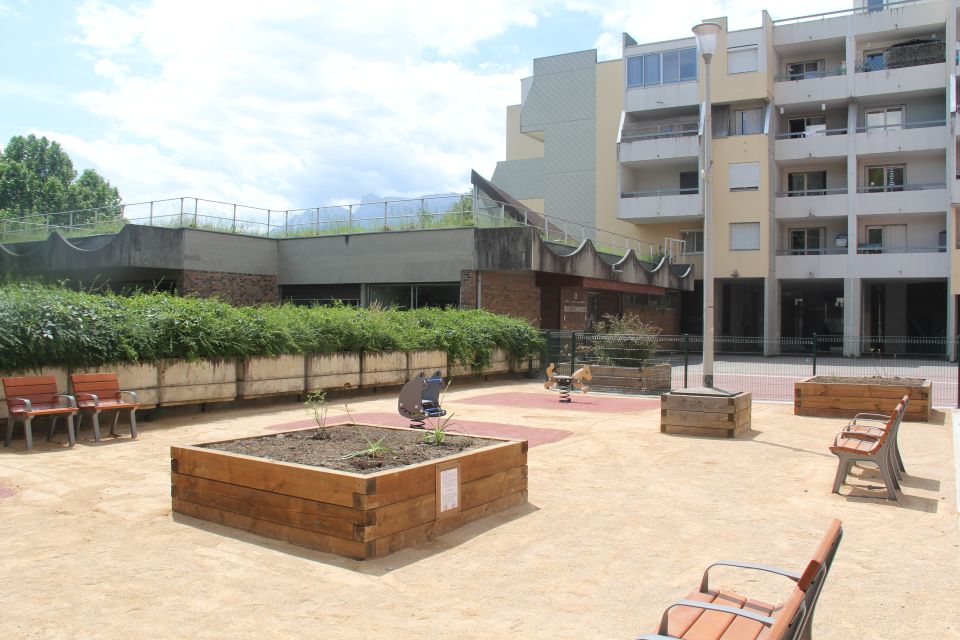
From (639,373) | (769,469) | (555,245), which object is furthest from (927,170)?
(769,469)

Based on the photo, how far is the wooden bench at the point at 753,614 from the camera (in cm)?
276

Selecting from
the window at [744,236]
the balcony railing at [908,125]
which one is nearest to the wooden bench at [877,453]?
the window at [744,236]

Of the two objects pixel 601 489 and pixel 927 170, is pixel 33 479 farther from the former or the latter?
pixel 927 170

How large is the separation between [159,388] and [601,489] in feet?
24.3

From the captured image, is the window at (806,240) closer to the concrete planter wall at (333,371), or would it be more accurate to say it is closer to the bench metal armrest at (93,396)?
the concrete planter wall at (333,371)

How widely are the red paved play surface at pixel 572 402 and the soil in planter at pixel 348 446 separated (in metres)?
7.58

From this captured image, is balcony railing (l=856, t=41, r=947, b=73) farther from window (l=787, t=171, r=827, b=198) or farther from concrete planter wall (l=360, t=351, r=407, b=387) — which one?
concrete planter wall (l=360, t=351, r=407, b=387)

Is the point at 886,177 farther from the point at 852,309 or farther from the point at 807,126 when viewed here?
the point at 852,309

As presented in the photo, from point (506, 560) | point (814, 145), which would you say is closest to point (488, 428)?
point (506, 560)

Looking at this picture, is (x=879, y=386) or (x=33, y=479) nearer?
(x=33, y=479)

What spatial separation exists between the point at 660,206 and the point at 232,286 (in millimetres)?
21117

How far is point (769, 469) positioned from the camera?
9.16 meters

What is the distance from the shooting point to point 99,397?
35.1 feet

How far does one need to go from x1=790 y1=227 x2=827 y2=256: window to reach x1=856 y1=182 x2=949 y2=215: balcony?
112 inches
